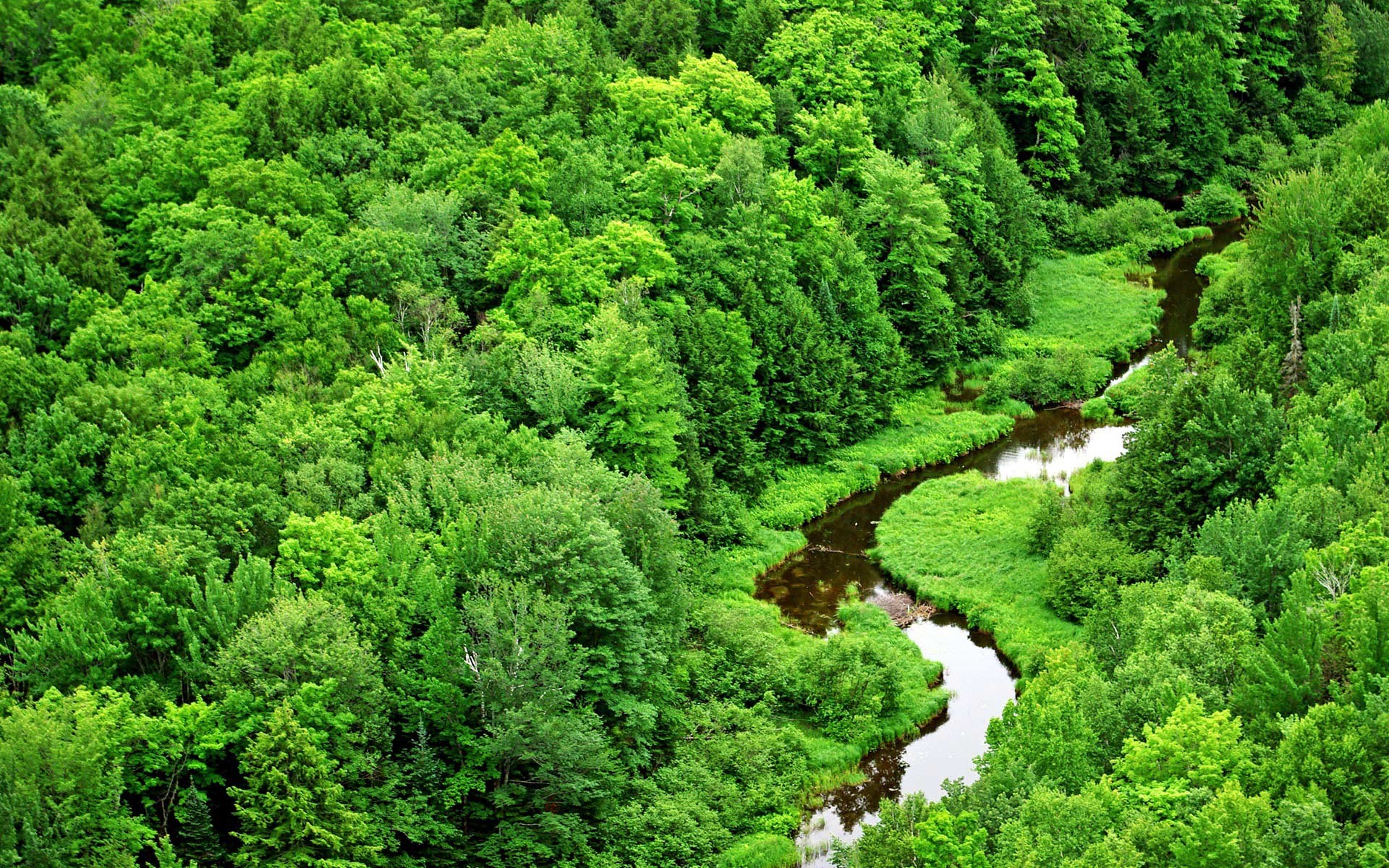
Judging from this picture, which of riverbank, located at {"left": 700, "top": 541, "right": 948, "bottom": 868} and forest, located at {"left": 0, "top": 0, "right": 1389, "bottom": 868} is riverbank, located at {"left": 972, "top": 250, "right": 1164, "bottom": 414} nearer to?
forest, located at {"left": 0, "top": 0, "right": 1389, "bottom": 868}

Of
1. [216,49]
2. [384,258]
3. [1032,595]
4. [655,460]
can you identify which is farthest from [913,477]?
[216,49]

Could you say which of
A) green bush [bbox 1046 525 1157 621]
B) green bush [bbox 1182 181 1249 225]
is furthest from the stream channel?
green bush [bbox 1182 181 1249 225]

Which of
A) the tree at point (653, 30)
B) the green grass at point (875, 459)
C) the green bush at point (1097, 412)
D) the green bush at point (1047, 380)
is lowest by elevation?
the green grass at point (875, 459)

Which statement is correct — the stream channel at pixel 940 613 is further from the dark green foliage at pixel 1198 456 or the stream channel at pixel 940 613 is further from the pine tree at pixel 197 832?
the pine tree at pixel 197 832

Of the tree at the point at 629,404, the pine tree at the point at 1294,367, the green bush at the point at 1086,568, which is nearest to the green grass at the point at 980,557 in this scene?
the green bush at the point at 1086,568

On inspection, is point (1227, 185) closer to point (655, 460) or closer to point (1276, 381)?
point (1276, 381)

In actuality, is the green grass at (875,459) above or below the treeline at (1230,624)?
below
